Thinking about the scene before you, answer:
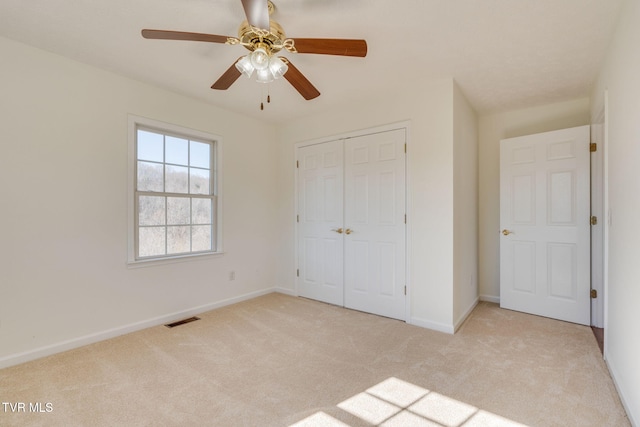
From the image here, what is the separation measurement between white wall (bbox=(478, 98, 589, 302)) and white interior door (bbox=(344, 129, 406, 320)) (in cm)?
145

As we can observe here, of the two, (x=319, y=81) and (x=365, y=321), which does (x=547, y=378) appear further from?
(x=319, y=81)

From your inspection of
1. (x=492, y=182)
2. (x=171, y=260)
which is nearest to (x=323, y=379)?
(x=171, y=260)

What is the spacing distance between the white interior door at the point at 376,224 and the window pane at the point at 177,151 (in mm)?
1855

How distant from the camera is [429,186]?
10.1 feet

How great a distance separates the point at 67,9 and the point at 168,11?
653 mm

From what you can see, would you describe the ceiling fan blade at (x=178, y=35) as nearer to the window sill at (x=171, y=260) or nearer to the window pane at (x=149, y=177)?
the window pane at (x=149, y=177)

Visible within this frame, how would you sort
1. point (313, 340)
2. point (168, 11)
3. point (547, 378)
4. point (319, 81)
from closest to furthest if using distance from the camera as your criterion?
point (168, 11), point (547, 378), point (313, 340), point (319, 81)

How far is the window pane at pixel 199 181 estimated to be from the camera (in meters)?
3.54

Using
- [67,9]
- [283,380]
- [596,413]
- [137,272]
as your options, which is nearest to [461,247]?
[596,413]

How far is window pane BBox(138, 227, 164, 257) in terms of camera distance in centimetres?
310

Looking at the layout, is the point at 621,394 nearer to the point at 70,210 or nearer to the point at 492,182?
the point at 492,182

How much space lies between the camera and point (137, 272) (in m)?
3.02

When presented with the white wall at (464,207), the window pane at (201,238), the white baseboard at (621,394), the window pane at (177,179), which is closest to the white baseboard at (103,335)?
the window pane at (201,238)

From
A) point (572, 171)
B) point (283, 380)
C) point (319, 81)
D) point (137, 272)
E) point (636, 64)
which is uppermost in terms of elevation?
point (319, 81)
